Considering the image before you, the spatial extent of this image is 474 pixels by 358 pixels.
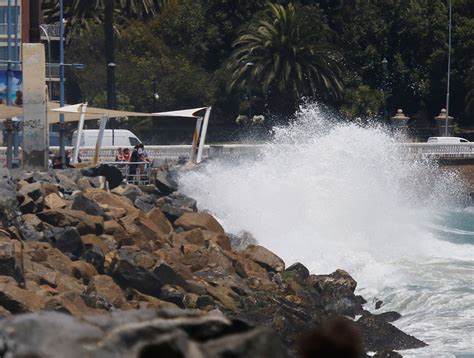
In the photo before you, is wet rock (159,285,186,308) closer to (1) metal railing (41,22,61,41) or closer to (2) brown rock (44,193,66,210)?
(2) brown rock (44,193,66,210)

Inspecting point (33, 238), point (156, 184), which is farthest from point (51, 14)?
point (33, 238)

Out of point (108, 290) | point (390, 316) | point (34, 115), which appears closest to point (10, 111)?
point (34, 115)

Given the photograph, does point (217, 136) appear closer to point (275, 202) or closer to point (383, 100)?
point (383, 100)

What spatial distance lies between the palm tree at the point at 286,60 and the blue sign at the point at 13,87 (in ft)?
82.1

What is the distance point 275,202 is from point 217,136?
26.3m

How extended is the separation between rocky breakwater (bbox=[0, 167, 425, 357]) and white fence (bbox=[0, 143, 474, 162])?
36.0 feet

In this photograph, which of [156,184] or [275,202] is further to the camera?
[275,202]

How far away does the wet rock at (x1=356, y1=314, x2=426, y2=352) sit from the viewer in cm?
1803

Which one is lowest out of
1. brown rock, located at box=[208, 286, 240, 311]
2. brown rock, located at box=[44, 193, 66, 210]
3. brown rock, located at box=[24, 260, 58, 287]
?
brown rock, located at box=[208, 286, 240, 311]

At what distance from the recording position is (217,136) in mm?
57375

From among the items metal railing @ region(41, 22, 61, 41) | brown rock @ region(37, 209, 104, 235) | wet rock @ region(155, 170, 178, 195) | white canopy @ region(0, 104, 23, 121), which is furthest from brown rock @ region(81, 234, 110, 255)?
metal railing @ region(41, 22, 61, 41)

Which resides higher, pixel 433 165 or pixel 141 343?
pixel 141 343

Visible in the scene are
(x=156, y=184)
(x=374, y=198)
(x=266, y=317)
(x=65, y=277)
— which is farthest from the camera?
(x=374, y=198)

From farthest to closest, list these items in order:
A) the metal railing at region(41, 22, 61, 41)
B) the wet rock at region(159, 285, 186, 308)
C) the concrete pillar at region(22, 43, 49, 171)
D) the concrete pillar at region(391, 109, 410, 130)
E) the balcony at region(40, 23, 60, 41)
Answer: the concrete pillar at region(391, 109, 410, 130), the metal railing at region(41, 22, 61, 41), the balcony at region(40, 23, 60, 41), the concrete pillar at region(22, 43, 49, 171), the wet rock at region(159, 285, 186, 308)
